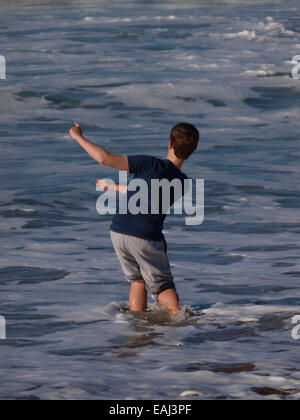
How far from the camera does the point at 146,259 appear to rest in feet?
20.0

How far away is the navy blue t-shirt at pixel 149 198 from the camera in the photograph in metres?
5.82

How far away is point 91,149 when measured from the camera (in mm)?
5535

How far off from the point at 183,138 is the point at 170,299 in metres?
1.24

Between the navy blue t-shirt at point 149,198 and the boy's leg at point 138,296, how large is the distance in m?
0.48

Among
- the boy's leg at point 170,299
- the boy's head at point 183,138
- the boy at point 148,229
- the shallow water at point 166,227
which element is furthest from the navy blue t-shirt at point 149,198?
the shallow water at point 166,227

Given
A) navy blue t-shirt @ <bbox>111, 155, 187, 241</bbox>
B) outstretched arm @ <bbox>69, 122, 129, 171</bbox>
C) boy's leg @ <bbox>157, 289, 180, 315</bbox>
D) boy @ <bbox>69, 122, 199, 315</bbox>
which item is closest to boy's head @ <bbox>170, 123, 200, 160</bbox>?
boy @ <bbox>69, 122, 199, 315</bbox>

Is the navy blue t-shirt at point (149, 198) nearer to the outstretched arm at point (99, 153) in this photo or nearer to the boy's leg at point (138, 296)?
the outstretched arm at point (99, 153)

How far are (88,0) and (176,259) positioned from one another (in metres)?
39.7

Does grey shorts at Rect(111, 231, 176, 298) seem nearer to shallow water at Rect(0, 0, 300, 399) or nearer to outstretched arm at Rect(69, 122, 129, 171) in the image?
shallow water at Rect(0, 0, 300, 399)

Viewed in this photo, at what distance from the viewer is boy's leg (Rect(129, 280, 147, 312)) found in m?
6.41

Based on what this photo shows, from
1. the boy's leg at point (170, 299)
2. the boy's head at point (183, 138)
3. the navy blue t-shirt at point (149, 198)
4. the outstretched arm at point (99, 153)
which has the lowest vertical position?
the boy's leg at point (170, 299)

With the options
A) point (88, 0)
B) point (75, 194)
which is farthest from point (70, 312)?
point (88, 0)

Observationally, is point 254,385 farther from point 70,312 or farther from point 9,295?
point 9,295

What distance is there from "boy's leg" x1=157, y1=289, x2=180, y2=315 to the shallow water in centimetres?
15
